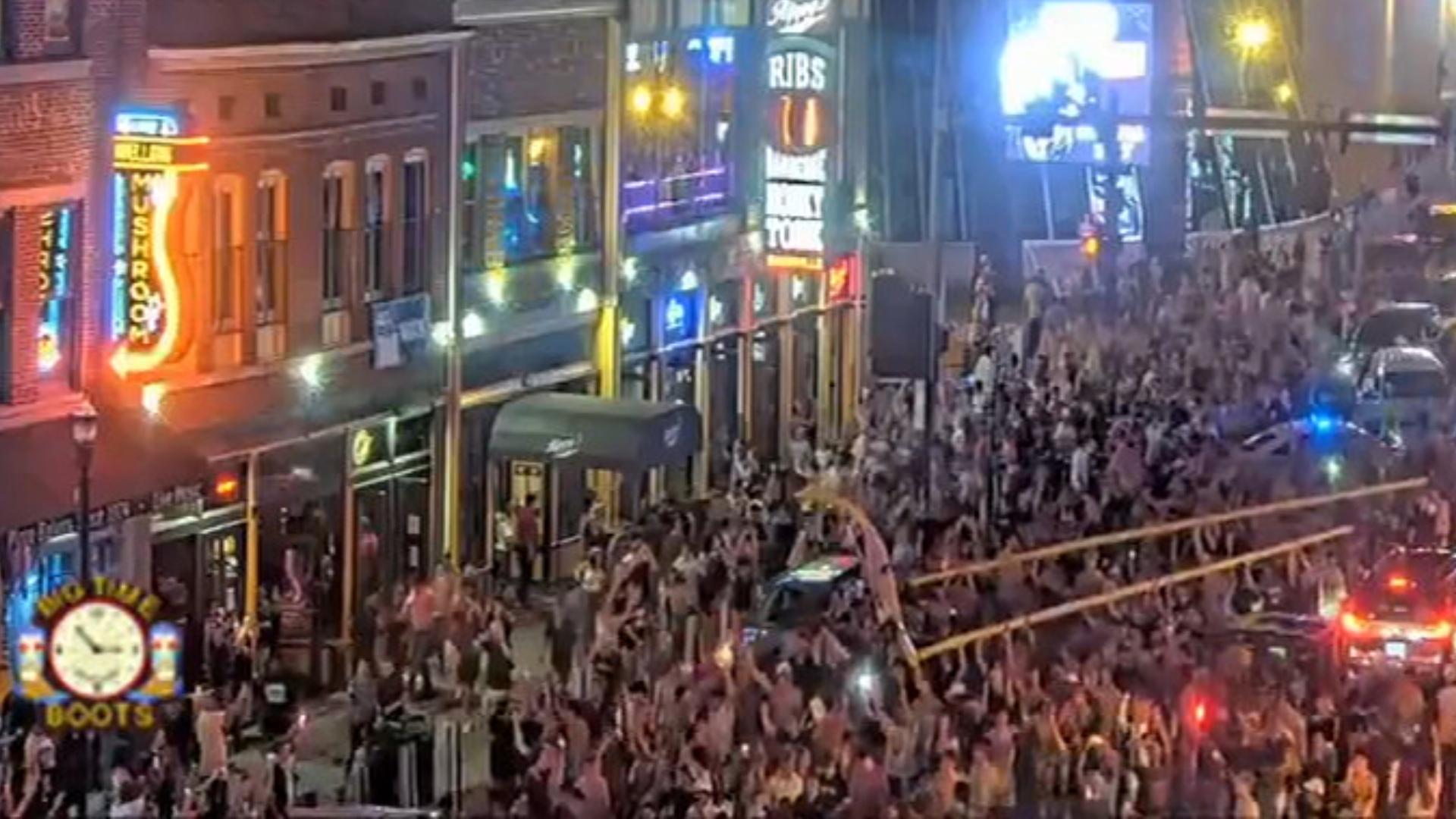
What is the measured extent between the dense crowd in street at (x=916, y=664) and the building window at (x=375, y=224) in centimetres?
360

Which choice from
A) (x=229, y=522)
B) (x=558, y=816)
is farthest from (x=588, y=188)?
(x=558, y=816)

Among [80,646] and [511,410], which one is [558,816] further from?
[511,410]

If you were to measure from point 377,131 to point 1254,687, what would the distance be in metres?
13.8

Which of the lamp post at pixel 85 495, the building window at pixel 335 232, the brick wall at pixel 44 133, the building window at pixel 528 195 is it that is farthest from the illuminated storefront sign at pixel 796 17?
the lamp post at pixel 85 495

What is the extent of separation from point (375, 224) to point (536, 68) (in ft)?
17.0

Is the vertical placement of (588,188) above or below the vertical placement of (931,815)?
above

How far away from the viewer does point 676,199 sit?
1849 inches

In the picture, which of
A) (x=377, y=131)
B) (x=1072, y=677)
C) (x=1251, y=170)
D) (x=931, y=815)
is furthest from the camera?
(x=1251, y=170)

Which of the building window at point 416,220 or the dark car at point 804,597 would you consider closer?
the dark car at point 804,597

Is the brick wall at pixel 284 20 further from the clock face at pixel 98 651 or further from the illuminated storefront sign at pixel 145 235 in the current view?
the clock face at pixel 98 651

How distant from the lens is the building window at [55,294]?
101ft

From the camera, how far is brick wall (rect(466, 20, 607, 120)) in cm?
4053

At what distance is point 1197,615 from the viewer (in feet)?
104

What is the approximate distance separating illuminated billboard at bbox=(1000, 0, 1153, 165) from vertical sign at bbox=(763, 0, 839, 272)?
22.9ft
